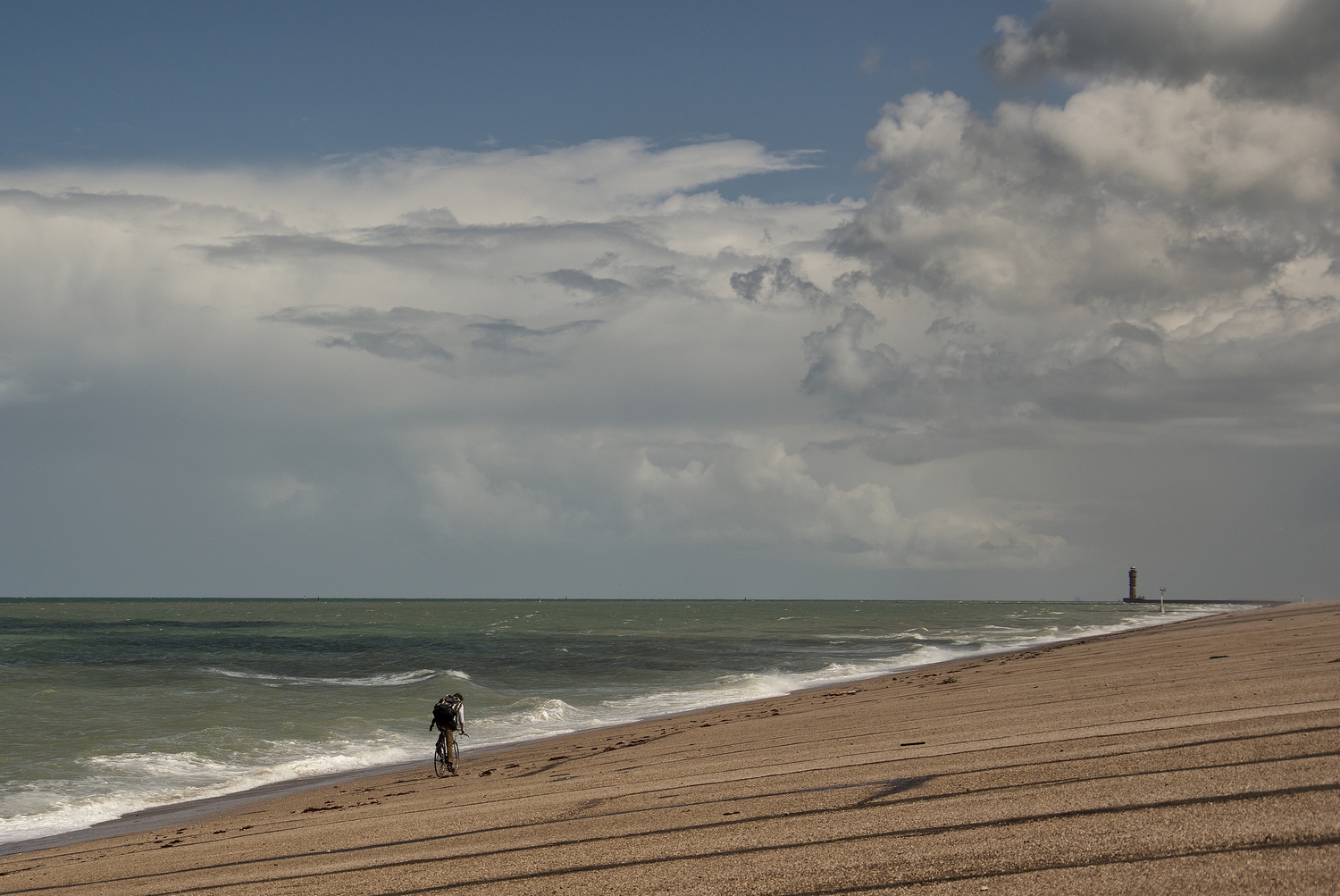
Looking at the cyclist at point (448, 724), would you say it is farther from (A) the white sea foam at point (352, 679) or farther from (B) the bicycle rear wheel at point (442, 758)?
(A) the white sea foam at point (352, 679)

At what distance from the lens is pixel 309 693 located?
35938mm

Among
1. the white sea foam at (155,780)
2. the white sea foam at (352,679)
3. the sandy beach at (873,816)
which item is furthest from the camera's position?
the white sea foam at (352,679)

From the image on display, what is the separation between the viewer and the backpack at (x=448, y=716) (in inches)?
739

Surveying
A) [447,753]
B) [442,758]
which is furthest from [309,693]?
[447,753]

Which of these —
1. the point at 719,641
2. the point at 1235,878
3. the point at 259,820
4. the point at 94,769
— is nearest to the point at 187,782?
the point at 94,769

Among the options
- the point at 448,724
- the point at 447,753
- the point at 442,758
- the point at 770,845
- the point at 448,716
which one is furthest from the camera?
the point at 448,716

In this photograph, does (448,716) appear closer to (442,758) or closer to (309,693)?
(442,758)

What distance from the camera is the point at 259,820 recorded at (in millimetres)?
14383

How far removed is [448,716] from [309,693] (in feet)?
64.0

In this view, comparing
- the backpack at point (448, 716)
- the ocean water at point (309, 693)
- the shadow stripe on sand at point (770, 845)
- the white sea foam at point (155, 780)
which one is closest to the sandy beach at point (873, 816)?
the shadow stripe on sand at point (770, 845)

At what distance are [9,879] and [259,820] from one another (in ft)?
11.7

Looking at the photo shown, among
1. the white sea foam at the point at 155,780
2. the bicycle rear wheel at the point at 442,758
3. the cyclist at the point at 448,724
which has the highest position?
the cyclist at the point at 448,724

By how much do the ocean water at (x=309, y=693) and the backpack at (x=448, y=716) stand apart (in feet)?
7.79

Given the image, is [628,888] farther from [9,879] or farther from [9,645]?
[9,645]
